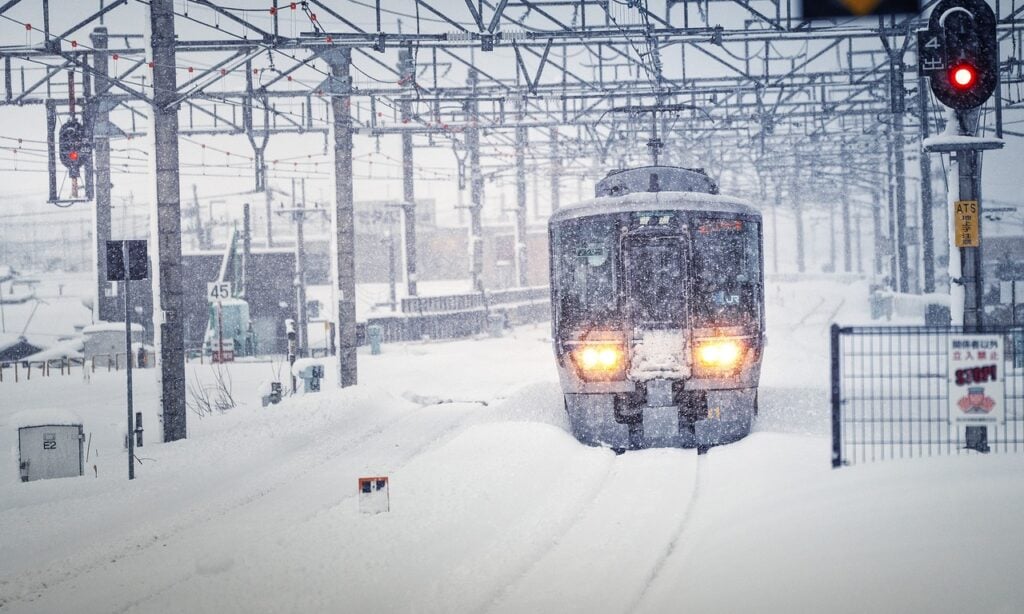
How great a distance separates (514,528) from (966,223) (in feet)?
17.3

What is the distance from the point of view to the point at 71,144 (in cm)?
2241

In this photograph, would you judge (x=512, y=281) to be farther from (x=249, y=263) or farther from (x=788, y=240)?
(x=788, y=240)

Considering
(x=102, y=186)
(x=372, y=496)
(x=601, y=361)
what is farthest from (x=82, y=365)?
(x=372, y=496)

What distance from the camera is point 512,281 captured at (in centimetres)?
6669

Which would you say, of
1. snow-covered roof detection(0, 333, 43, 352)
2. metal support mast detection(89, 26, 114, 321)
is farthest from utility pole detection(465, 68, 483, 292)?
snow-covered roof detection(0, 333, 43, 352)

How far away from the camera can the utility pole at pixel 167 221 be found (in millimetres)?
12703

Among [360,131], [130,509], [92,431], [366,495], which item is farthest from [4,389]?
[366,495]

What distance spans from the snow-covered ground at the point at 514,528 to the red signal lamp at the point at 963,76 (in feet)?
11.3

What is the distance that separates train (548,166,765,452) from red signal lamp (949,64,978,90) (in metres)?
3.39

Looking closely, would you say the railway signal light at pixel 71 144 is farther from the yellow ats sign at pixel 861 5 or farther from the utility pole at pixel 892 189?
the utility pole at pixel 892 189

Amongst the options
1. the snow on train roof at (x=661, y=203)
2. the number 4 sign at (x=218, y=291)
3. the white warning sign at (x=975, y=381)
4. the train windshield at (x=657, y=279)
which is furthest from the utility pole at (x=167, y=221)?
the number 4 sign at (x=218, y=291)

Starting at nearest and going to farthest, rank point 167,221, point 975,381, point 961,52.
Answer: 1. point 975,381
2. point 961,52
3. point 167,221

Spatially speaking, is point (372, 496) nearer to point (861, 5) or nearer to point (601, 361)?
point (601, 361)

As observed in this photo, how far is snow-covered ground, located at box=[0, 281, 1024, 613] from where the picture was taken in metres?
5.45
